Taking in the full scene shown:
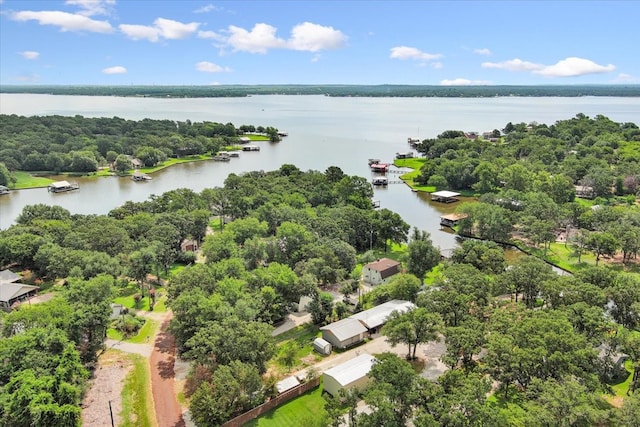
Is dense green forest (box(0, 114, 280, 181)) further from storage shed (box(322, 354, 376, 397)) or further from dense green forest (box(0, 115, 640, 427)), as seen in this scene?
storage shed (box(322, 354, 376, 397))

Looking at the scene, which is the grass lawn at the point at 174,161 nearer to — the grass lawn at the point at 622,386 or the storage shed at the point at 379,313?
the storage shed at the point at 379,313

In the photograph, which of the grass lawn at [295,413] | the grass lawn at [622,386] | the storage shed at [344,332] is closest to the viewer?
the grass lawn at [295,413]

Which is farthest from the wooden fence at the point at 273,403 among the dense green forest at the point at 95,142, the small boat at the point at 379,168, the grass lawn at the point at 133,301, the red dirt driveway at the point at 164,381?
the dense green forest at the point at 95,142

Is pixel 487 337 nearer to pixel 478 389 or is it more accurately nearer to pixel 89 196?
pixel 478 389

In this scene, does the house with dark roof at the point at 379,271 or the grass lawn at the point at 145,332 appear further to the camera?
the house with dark roof at the point at 379,271

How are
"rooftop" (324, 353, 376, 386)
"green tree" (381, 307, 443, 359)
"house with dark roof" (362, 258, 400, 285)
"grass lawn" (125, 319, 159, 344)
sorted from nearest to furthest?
1. "rooftop" (324, 353, 376, 386)
2. "green tree" (381, 307, 443, 359)
3. "grass lawn" (125, 319, 159, 344)
4. "house with dark roof" (362, 258, 400, 285)

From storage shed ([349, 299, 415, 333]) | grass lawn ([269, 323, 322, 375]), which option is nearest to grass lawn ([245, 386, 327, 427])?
grass lawn ([269, 323, 322, 375])

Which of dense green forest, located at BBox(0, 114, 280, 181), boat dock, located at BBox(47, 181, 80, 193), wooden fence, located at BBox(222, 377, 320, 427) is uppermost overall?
dense green forest, located at BBox(0, 114, 280, 181)

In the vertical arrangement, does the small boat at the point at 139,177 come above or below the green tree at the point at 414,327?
above
